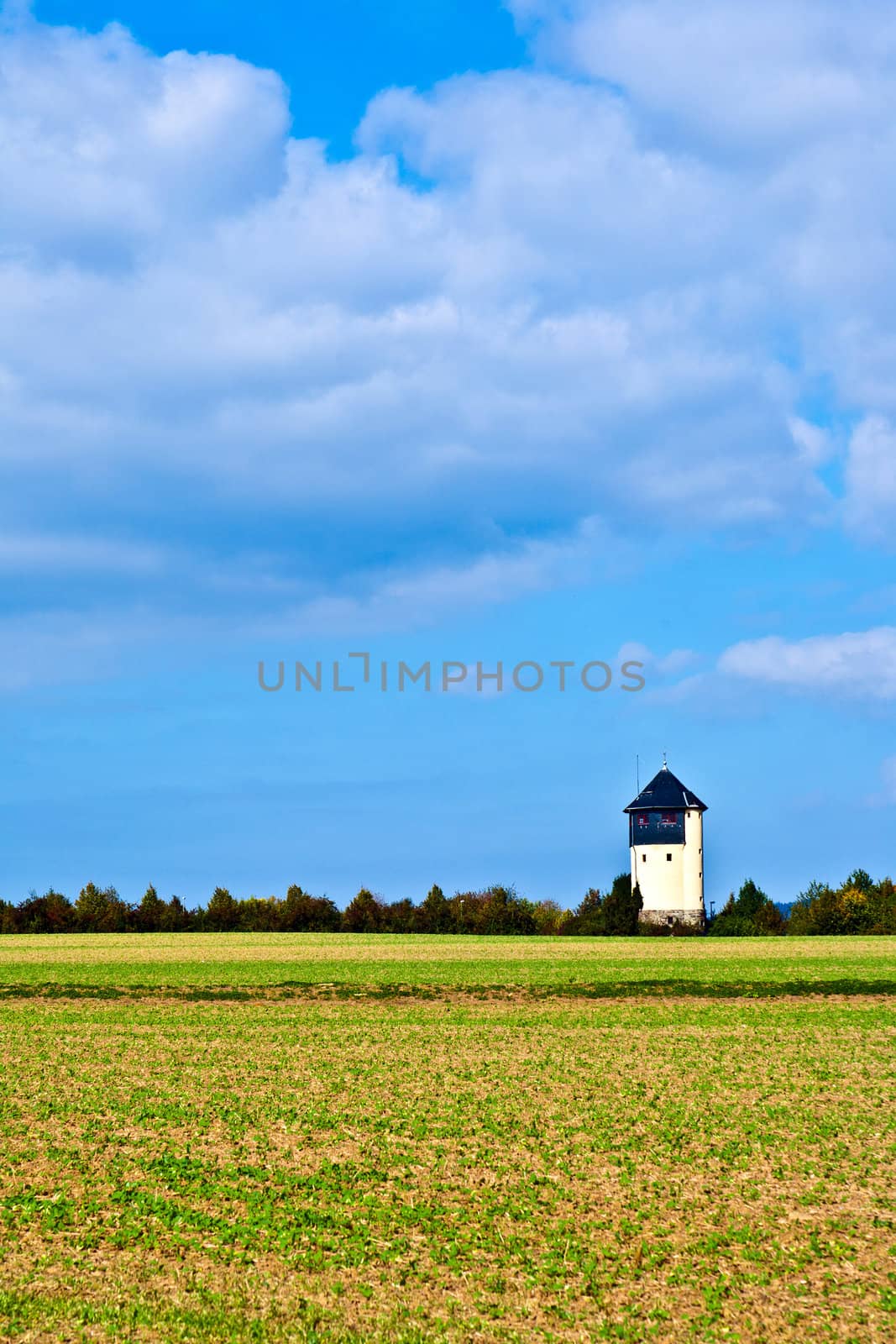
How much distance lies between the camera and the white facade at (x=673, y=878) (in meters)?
76.1

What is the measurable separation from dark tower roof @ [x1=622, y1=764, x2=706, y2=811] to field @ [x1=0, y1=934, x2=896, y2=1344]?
5600 centimetres

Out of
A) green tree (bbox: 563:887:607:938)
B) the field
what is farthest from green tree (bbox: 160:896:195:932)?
the field

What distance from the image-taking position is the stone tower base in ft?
247

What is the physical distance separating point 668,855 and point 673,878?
1.52 m

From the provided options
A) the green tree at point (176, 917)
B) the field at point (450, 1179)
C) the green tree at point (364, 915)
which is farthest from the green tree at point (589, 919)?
the field at point (450, 1179)

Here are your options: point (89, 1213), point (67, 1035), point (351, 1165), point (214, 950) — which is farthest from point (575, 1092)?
point (214, 950)

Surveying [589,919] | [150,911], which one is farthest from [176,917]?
[589,919]

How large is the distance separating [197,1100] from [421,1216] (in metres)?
5.46

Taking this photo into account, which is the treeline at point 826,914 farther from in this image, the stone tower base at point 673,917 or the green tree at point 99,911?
the green tree at point 99,911

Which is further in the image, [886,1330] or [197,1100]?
[197,1100]

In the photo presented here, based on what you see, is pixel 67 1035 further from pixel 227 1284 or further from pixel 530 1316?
pixel 530 1316

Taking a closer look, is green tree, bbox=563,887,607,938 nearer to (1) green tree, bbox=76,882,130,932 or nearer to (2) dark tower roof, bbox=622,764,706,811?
(2) dark tower roof, bbox=622,764,706,811

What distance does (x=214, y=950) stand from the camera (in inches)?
1895

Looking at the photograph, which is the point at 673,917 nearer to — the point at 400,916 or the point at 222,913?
the point at 400,916
